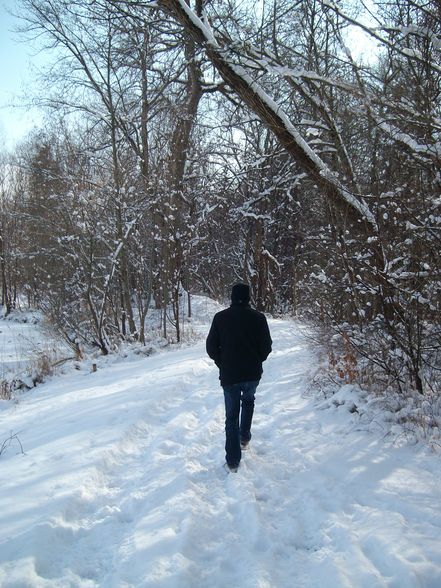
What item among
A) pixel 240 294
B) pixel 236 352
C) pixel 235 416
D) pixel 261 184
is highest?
pixel 261 184

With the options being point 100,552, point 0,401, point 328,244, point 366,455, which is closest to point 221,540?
point 100,552

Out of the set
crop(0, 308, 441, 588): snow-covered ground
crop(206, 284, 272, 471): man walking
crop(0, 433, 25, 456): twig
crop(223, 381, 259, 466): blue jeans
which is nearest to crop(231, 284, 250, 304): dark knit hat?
crop(206, 284, 272, 471): man walking

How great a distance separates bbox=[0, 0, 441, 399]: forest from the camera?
5.00 metres

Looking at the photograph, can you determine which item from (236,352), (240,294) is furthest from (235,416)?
(240,294)

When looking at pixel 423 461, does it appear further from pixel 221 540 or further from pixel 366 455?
pixel 221 540

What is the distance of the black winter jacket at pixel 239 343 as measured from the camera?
14.6 ft

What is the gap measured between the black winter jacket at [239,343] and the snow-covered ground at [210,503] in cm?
98

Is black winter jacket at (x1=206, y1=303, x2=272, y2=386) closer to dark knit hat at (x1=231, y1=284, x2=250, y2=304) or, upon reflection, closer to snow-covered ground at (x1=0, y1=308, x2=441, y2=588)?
dark knit hat at (x1=231, y1=284, x2=250, y2=304)

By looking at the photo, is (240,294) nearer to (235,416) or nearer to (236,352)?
(236,352)

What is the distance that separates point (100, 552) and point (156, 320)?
11829 mm

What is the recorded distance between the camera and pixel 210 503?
12.4 ft

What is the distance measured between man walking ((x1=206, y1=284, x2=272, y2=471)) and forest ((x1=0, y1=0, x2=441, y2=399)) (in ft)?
5.91

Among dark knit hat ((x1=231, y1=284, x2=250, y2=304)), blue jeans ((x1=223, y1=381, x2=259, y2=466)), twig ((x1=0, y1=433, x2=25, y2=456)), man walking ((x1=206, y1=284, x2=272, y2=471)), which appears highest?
dark knit hat ((x1=231, y1=284, x2=250, y2=304))

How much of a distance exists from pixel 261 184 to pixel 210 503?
15.4 metres
